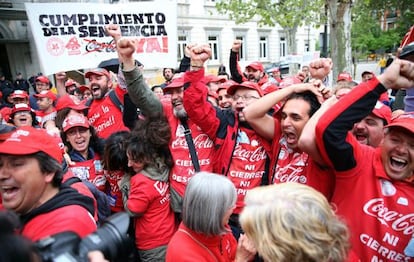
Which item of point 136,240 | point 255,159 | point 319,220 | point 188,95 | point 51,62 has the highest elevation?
point 51,62

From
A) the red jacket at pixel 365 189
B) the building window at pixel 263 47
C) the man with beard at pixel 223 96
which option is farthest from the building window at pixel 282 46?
the red jacket at pixel 365 189

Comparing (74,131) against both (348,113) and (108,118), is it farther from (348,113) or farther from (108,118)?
(348,113)

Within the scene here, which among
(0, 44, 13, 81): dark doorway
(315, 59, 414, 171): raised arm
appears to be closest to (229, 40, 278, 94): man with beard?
(315, 59, 414, 171): raised arm

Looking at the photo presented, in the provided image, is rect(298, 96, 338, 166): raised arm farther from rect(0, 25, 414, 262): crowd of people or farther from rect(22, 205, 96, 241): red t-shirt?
rect(22, 205, 96, 241): red t-shirt

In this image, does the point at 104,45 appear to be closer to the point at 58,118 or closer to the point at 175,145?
the point at 58,118

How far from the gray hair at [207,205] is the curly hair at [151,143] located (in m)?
1.06

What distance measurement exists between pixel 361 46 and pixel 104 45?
4920 cm

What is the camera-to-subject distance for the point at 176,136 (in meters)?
3.03

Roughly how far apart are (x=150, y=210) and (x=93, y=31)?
11.6ft

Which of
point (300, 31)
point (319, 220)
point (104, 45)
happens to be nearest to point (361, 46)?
point (300, 31)

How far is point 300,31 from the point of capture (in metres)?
33.3

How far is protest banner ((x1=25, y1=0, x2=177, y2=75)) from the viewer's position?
16.2ft

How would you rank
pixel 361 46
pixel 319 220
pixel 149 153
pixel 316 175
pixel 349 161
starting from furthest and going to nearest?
pixel 361 46
pixel 149 153
pixel 316 175
pixel 349 161
pixel 319 220

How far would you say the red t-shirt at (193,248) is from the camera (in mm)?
1855
